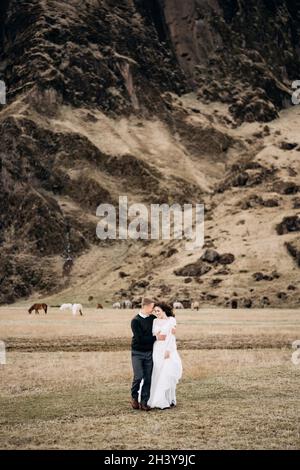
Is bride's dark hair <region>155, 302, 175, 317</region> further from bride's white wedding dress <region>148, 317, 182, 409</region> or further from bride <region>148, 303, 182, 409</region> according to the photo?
bride's white wedding dress <region>148, 317, 182, 409</region>

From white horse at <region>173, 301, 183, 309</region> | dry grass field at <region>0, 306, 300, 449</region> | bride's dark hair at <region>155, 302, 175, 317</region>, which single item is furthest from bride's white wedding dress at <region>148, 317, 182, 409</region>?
white horse at <region>173, 301, 183, 309</region>

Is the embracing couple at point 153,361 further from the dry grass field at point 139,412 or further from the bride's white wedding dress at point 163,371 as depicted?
the dry grass field at point 139,412

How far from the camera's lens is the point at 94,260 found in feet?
453

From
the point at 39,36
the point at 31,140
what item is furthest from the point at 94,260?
the point at 39,36

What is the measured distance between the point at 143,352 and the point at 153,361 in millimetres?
368

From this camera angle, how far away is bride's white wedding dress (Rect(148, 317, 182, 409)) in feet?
48.7

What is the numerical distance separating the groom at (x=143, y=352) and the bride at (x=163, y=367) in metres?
0.15

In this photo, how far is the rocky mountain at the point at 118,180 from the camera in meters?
106

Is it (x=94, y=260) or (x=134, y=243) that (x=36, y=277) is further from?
(x=134, y=243)

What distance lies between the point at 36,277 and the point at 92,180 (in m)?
31.7

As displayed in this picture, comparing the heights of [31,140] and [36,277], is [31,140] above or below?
above

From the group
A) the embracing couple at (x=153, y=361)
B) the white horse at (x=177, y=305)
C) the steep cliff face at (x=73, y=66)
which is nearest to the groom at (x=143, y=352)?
the embracing couple at (x=153, y=361)

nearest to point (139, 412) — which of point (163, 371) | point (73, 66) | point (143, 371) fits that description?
point (143, 371)

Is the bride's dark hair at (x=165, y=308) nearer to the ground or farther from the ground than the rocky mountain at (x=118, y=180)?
nearer to the ground
